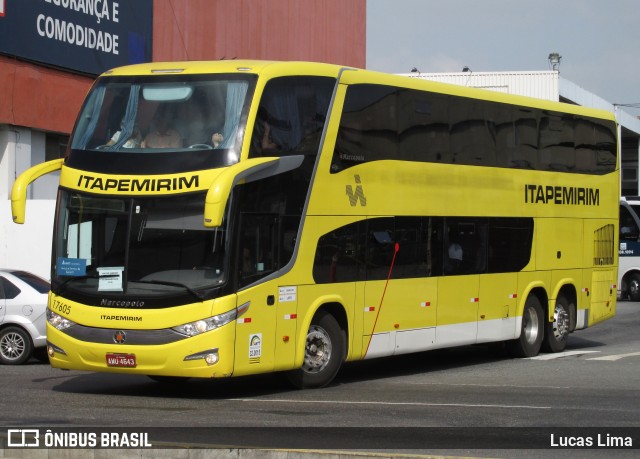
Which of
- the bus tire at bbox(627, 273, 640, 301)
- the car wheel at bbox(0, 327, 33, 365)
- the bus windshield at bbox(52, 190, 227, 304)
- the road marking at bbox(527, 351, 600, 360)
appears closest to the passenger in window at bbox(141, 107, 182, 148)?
the bus windshield at bbox(52, 190, 227, 304)

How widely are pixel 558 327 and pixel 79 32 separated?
14110mm

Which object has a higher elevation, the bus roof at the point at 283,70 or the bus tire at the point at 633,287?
the bus roof at the point at 283,70

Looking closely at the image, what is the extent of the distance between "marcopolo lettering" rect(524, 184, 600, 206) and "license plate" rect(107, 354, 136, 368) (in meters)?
8.37

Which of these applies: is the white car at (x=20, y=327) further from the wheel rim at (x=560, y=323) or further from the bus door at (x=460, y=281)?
the wheel rim at (x=560, y=323)

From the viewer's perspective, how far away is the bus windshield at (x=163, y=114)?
13.3 m

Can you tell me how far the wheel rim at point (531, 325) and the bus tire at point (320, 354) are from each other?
18.0 ft

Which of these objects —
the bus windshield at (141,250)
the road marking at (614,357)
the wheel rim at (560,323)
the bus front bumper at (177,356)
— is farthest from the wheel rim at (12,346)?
the road marking at (614,357)

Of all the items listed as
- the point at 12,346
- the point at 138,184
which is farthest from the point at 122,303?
the point at 12,346

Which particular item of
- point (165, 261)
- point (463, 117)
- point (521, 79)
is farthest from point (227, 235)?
point (521, 79)

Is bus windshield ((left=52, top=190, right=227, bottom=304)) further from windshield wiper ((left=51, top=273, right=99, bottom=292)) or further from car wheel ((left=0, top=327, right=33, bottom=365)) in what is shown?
car wheel ((left=0, top=327, right=33, bottom=365))

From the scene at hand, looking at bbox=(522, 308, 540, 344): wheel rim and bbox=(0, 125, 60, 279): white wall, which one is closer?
bbox=(522, 308, 540, 344): wheel rim

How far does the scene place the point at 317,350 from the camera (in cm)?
1461

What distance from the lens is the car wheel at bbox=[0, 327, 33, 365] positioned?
18.4 m

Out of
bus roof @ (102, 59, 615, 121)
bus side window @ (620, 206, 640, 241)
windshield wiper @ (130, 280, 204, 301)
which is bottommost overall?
windshield wiper @ (130, 280, 204, 301)
